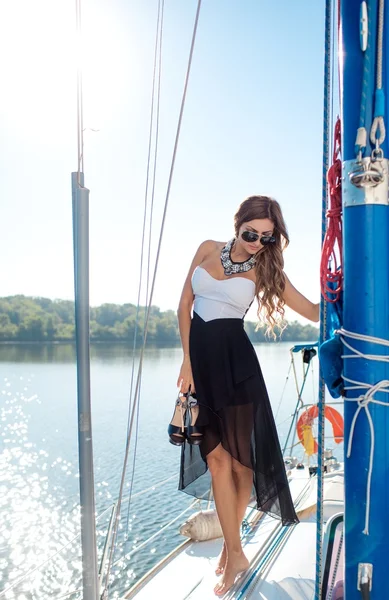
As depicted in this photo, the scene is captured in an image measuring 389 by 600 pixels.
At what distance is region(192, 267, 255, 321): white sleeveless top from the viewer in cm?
195

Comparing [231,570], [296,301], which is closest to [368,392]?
[296,301]

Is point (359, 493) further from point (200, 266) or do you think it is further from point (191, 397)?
point (200, 266)

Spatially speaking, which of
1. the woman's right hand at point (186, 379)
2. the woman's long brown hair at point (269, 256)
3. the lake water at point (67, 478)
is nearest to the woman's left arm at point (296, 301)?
the woman's long brown hair at point (269, 256)

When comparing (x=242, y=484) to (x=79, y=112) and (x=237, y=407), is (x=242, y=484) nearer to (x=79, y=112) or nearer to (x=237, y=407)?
(x=237, y=407)

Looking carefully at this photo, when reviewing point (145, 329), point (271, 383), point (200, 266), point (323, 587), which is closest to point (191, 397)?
point (145, 329)

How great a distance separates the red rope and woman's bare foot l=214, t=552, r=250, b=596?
1.17 m

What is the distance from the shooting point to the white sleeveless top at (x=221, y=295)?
1.95 m

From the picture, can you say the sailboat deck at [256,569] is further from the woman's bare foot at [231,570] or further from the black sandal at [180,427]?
the black sandal at [180,427]

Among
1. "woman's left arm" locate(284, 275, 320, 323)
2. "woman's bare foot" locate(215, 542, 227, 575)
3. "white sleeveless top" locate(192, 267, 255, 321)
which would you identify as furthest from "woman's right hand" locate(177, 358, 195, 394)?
"woman's bare foot" locate(215, 542, 227, 575)

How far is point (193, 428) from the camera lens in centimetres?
196

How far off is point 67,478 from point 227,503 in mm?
8068

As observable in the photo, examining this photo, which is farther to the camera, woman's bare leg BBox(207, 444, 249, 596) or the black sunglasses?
woman's bare leg BBox(207, 444, 249, 596)

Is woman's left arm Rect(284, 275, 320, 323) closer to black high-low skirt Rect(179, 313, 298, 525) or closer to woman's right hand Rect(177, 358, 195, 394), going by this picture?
black high-low skirt Rect(179, 313, 298, 525)

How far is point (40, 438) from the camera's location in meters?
12.6
